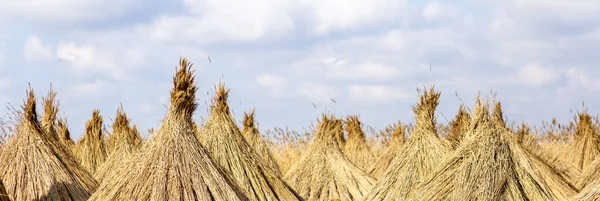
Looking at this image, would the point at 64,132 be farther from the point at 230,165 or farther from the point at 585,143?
the point at 585,143

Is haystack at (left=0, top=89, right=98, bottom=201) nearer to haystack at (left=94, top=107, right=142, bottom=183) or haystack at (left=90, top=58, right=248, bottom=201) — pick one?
haystack at (left=90, top=58, right=248, bottom=201)

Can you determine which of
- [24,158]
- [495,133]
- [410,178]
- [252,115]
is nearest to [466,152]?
[495,133]

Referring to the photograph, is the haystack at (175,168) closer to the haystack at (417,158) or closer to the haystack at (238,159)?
the haystack at (238,159)

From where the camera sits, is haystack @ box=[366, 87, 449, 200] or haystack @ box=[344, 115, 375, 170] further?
haystack @ box=[344, 115, 375, 170]

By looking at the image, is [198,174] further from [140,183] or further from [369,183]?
[369,183]

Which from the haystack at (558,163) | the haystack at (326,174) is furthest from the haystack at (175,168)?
the haystack at (558,163)

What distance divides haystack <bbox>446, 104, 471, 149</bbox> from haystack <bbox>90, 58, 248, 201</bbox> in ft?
10.1

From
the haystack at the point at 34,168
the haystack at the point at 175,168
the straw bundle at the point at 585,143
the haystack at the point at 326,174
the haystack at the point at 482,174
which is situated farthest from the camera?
the straw bundle at the point at 585,143

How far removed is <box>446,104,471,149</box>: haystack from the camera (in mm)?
12434

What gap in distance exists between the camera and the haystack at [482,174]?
36.8ft

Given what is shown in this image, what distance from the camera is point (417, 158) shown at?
13852mm

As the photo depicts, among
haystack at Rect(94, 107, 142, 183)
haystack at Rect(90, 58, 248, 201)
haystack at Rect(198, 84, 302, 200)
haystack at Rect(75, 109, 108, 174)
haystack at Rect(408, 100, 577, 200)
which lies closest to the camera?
haystack at Rect(90, 58, 248, 201)

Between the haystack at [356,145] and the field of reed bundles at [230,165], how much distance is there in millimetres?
4472

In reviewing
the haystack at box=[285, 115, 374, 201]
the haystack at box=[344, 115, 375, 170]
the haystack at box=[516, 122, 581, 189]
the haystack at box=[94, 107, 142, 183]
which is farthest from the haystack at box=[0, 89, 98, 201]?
the haystack at box=[344, 115, 375, 170]
